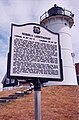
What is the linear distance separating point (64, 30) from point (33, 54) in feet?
74.7

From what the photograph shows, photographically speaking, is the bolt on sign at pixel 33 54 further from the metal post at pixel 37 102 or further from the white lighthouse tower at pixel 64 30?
the white lighthouse tower at pixel 64 30

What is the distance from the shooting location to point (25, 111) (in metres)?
13.6

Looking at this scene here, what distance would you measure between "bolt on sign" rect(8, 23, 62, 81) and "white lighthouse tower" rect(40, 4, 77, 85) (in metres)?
18.6

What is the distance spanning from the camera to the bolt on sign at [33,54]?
794cm

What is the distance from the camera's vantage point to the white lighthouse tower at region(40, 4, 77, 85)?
91.4ft

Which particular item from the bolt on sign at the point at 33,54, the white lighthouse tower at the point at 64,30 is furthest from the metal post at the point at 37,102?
the white lighthouse tower at the point at 64,30

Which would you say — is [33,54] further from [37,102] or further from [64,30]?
[64,30]

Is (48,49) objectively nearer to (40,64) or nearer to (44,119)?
(40,64)

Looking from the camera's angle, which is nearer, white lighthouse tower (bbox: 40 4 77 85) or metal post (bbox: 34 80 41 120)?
metal post (bbox: 34 80 41 120)

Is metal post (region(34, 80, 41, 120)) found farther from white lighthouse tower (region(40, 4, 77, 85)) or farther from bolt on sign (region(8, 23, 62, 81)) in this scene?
white lighthouse tower (region(40, 4, 77, 85))

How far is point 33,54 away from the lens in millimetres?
8344

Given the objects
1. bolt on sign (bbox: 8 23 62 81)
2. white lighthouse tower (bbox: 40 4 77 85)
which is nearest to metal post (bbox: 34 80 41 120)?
bolt on sign (bbox: 8 23 62 81)

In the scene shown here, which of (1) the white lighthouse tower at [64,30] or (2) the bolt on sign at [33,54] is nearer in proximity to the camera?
(2) the bolt on sign at [33,54]

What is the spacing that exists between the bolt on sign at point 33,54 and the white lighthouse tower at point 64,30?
1860 centimetres
